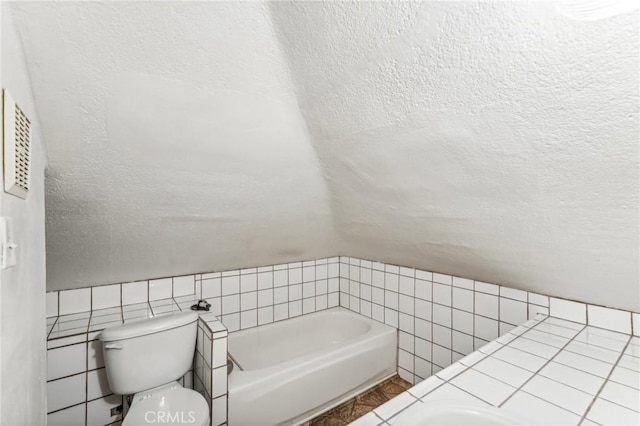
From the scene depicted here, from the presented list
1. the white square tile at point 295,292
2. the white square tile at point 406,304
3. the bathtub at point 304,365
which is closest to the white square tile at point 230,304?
the bathtub at point 304,365

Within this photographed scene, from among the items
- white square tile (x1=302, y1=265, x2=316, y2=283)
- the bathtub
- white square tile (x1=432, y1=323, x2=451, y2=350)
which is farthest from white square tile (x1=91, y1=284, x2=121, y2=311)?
white square tile (x1=432, y1=323, x2=451, y2=350)

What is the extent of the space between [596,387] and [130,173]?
76.6 inches

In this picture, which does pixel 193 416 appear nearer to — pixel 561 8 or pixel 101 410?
pixel 101 410

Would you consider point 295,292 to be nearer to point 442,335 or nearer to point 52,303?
point 442,335

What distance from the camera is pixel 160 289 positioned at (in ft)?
6.61

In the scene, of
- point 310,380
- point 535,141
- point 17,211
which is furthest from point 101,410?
point 535,141

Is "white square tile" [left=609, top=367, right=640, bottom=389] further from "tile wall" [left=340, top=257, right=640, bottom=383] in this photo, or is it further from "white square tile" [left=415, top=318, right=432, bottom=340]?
"white square tile" [left=415, top=318, right=432, bottom=340]

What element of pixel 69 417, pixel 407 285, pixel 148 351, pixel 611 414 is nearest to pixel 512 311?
pixel 407 285

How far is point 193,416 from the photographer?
1397 millimetres

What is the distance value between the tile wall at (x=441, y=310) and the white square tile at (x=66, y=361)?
6.39 feet

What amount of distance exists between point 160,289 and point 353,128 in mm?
1640

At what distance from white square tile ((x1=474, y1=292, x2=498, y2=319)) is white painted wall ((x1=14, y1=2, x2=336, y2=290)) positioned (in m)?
1.16

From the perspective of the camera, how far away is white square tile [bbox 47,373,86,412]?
57.3 inches

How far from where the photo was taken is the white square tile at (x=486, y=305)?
182 cm
